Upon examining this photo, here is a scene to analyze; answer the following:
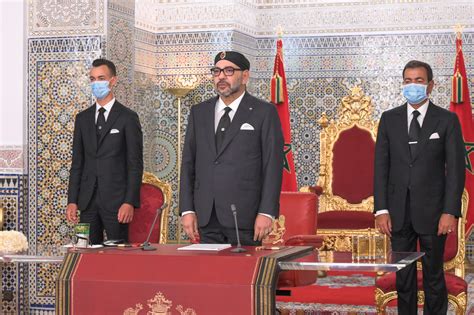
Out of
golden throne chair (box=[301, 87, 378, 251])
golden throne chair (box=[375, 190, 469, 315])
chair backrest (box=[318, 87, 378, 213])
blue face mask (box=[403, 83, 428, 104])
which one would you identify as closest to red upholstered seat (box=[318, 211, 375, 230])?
golden throne chair (box=[301, 87, 378, 251])

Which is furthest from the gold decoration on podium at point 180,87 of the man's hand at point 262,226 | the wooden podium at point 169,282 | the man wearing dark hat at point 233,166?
the wooden podium at point 169,282

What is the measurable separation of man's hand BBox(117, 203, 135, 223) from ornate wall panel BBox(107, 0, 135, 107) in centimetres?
152

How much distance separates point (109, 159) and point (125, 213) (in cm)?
35

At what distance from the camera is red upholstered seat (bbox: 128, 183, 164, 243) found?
536 cm

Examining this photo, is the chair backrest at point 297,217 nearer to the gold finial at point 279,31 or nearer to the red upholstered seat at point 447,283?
the red upholstered seat at point 447,283

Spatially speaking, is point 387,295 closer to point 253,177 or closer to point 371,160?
point 253,177

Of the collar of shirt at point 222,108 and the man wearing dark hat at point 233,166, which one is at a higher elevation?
the collar of shirt at point 222,108

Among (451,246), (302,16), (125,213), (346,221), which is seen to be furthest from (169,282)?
(302,16)

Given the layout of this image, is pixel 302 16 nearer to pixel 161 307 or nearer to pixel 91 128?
pixel 91 128

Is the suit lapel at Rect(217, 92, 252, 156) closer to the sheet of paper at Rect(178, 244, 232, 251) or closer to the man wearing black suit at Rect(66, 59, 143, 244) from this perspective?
the sheet of paper at Rect(178, 244, 232, 251)

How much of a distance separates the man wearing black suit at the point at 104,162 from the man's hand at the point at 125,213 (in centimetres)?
5

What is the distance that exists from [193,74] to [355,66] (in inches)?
62.7

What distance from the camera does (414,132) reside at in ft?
16.2

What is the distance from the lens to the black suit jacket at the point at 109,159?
5352 mm
